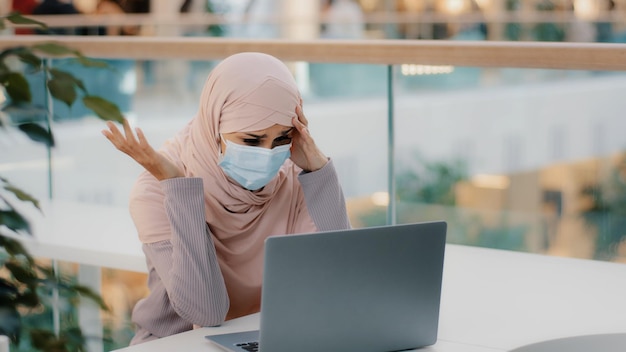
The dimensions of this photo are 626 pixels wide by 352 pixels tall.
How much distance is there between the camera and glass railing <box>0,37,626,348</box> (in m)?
2.76

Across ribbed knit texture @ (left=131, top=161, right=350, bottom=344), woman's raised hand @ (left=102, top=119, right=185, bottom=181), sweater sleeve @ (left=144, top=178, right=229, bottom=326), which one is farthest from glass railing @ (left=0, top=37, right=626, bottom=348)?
woman's raised hand @ (left=102, top=119, right=185, bottom=181)

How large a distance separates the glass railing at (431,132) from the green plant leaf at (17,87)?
1.21 metres

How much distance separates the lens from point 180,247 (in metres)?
1.69

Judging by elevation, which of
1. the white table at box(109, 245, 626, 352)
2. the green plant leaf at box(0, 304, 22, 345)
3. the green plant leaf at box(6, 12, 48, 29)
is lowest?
the white table at box(109, 245, 626, 352)

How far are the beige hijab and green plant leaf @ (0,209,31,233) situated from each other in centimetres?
85

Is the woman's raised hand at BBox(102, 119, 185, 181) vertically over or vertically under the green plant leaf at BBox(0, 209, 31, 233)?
under

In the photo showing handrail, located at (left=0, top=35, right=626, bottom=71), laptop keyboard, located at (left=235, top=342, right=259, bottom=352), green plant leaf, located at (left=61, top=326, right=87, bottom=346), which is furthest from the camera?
handrail, located at (left=0, top=35, right=626, bottom=71)

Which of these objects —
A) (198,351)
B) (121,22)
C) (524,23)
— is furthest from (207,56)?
(121,22)

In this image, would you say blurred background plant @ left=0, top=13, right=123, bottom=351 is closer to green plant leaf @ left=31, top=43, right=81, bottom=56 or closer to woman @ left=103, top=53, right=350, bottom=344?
green plant leaf @ left=31, top=43, right=81, bottom=56

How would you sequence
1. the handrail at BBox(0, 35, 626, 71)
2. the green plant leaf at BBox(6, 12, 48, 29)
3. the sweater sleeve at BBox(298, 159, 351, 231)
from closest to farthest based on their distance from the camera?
the green plant leaf at BBox(6, 12, 48, 29) < the sweater sleeve at BBox(298, 159, 351, 231) < the handrail at BBox(0, 35, 626, 71)

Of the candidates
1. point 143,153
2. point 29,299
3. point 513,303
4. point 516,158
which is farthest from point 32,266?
point 516,158

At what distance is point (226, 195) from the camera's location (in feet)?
5.98

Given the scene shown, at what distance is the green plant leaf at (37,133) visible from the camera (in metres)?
0.92

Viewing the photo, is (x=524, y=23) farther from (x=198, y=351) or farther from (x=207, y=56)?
(x=198, y=351)
